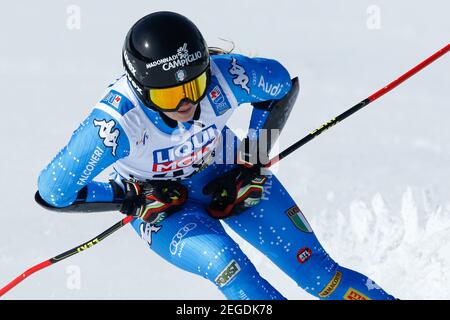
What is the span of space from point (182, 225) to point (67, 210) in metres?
0.61

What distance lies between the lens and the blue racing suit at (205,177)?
4.55 m

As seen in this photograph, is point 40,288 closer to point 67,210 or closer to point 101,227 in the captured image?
point 101,227

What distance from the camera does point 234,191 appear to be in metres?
5.03

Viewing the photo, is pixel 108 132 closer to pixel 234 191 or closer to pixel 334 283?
pixel 234 191

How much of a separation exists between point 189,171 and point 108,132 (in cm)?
68

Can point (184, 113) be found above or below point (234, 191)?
above

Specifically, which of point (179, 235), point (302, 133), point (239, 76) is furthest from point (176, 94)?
point (302, 133)

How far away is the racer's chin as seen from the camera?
4.60m

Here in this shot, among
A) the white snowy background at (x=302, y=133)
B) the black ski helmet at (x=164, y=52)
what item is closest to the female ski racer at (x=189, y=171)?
the black ski helmet at (x=164, y=52)

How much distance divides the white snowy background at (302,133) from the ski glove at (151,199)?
155 centimetres

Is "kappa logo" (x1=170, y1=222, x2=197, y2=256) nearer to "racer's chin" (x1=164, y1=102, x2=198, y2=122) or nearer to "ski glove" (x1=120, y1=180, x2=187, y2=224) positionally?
"ski glove" (x1=120, y1=180, x2=187, y2=224)

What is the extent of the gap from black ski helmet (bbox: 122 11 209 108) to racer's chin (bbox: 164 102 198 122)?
156 millimetres
